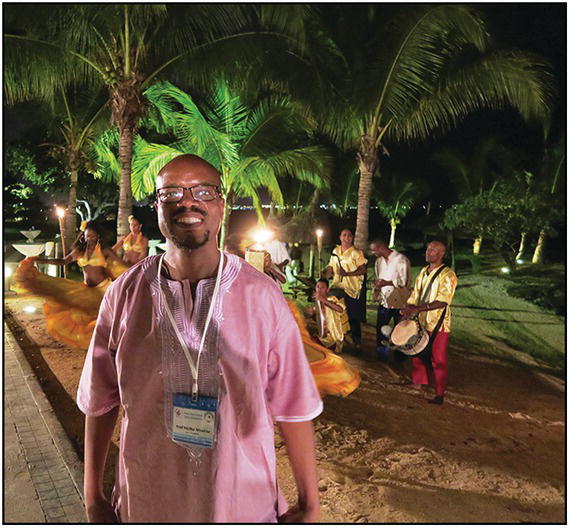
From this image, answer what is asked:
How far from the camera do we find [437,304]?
553 cm

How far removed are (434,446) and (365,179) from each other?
7.81 m

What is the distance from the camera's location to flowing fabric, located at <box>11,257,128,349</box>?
7.17m

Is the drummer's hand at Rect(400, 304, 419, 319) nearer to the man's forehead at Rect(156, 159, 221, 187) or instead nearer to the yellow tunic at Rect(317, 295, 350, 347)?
the yellow tunic at Rect(317, 295, 350, 347)

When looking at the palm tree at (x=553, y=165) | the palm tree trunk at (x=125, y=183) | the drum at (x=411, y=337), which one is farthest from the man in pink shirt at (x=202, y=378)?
the palm tree at (x=553, y=165)

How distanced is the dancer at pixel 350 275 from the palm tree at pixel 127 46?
15.4 ft

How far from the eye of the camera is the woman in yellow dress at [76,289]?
7.21m

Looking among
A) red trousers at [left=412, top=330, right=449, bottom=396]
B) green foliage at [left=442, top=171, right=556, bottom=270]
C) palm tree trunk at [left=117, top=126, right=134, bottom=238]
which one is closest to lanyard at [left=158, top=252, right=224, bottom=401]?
red trousers at [left=412, top=330, right=449, bottom=396]

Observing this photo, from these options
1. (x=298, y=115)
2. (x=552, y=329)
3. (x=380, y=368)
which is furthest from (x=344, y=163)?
(x=380, y=368)

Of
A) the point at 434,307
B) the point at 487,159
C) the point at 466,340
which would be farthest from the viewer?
the point at 487,159

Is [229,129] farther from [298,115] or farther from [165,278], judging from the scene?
[165,278]

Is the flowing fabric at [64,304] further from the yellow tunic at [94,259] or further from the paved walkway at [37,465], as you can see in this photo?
the paved walkway at [37,465]

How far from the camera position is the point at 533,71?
9.77 m

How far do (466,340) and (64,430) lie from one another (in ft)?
24.0

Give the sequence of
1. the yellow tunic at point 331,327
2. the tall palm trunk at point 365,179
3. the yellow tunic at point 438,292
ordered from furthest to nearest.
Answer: the tall palm trunk at point 365,179 < the yellow tunic at point 331,327 < the yellow tunic at point 438,292
